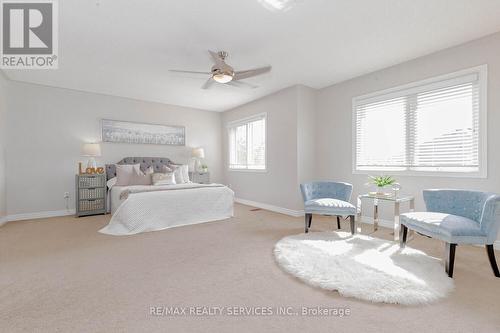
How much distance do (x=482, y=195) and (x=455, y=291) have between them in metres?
1.22

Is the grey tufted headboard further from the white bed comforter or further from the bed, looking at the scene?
the white bed comforter

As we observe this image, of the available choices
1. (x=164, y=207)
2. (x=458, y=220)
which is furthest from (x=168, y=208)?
(x=458, y=220)

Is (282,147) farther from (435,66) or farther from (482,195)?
(482,195)

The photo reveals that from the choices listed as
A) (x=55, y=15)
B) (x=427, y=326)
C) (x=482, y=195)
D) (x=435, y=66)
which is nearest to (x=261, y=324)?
(x=427, y=326)

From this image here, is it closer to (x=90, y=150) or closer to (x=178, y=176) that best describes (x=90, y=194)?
(x=90, y=150)

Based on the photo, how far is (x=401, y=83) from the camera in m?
3.71

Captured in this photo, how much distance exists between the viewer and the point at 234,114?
21.4ft

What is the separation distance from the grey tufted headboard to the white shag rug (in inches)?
157

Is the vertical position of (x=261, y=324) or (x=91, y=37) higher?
(x=91, y=37)

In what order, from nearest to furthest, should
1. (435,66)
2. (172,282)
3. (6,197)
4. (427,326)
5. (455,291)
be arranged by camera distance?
(427,326), (455,291), (172,282), (435,66), (6,197)

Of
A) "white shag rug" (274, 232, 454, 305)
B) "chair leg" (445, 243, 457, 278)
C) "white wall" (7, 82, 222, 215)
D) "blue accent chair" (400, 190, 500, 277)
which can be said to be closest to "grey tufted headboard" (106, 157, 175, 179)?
"white wall" (7, 82, 222, 215)

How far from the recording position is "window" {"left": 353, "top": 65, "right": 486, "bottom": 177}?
3.03 metres

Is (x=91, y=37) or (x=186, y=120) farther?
(x=186, y=120)

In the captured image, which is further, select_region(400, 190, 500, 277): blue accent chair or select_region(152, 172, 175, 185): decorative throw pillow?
select_region(152, 172, 175, 185): decorative throw pillow
